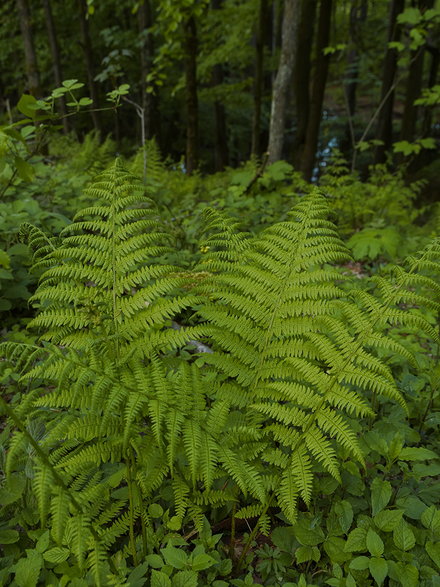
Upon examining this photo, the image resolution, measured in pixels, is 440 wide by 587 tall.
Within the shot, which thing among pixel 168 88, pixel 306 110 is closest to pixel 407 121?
pixel 306 110

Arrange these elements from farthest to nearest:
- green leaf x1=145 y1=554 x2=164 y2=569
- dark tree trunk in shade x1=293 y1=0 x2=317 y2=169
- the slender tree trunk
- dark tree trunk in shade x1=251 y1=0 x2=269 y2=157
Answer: dark tree trunk in shade x1=293 y1=0 x2=317 y2=169 → dark tree trunk in shade x1=251 y1=0 x2=269 y2=157 → the slender tree trunk → green leaf x1=145 y1=554 x2=164 y2=569

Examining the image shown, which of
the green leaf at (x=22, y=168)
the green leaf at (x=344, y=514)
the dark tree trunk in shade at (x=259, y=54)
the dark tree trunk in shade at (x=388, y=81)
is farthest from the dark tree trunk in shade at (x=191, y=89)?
the green leaf at (x=344, y=514)

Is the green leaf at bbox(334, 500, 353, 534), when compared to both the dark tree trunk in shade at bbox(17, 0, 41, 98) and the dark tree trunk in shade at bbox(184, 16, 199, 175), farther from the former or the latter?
the dark tree trunk in shade at bbox(17, 0, 41, 98)

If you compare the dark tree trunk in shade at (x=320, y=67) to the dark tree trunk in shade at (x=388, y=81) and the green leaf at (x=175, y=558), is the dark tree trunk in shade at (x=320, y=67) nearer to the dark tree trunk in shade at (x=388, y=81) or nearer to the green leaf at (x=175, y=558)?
the dark tree trunk in shade at (x=388, y=81)

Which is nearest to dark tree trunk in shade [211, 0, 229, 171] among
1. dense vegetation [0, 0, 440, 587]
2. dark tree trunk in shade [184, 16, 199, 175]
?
dark tree trunk in shade [184, 16, 199, 175]

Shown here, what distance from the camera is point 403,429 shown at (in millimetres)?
1908

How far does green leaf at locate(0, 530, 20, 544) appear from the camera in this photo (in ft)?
4.92

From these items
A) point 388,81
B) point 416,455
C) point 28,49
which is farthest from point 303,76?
point 416,455

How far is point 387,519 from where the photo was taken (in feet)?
4.86

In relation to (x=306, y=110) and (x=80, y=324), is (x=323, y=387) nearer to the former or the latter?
(x=80, y=324)

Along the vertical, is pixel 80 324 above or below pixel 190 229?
above

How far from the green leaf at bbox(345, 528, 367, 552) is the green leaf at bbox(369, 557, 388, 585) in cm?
8

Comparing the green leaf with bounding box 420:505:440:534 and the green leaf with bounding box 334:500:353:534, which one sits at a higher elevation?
the green leaf with bounding box 420:505:440:534

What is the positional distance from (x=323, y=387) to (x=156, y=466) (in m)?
0.67
